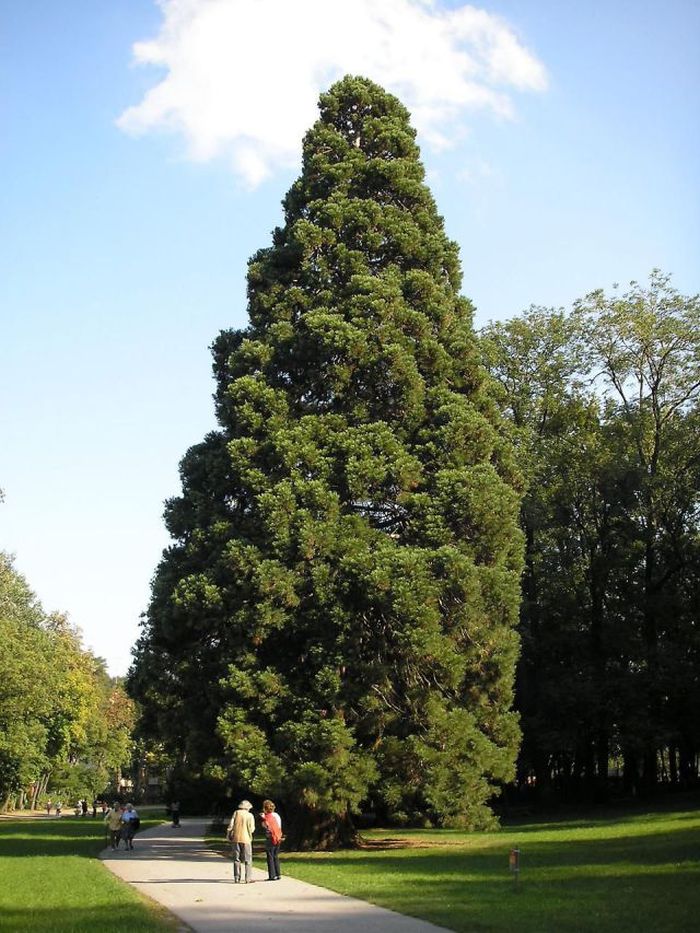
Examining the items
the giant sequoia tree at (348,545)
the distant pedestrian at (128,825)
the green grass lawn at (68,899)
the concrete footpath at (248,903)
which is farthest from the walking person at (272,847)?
the distant pedestrian at (128,825)

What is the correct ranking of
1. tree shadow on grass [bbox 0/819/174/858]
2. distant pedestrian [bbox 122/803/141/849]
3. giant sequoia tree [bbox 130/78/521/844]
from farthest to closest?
distant pedestrian [bbox 122/803/141/849]
tree shadow on grass [bbox 0/819/174/858]
giant sequoia tree [bbox 130/78/521/844]

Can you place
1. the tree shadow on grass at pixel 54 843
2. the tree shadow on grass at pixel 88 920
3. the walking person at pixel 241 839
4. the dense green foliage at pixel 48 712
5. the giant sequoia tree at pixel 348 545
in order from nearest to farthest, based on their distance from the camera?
the tree shadow on grass at pixel 88 920
the walking person at pixel 241 839
the giant sequoia tree at pixel 348 545
the tree shadow on grass at pixel 54 843
the dense green foliage at pixel 48 712

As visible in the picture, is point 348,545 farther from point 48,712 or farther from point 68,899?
point 48,712

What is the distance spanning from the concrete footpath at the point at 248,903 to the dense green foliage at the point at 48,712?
97.5ft

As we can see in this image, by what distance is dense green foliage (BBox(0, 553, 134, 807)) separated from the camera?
5138cm

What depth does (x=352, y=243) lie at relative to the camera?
Answer: 29203 millimetres

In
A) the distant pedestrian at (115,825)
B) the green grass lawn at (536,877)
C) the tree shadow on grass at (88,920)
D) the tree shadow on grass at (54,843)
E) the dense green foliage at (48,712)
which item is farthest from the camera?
the dense green foliage at (48,712)

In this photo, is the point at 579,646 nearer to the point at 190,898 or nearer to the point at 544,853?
the point at 544,853

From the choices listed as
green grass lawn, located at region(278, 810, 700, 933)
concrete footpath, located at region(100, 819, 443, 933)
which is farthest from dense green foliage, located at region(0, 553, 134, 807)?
concrete footpath, located at region(100, 819, 443, 933)

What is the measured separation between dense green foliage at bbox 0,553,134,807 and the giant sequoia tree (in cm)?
2592

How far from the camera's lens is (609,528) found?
45000 mm

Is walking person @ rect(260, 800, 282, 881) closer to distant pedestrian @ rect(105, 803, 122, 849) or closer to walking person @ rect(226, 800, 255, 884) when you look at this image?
walking person @ rect(226, 800, 255, 884)

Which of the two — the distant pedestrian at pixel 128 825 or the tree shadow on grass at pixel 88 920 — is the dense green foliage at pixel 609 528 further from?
the tree shadow on grass at pixel 88 920

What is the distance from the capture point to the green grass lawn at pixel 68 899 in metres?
12.6
